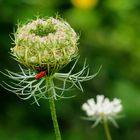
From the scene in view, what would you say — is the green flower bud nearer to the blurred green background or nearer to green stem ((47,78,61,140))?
green stem ((47,78,61,140))

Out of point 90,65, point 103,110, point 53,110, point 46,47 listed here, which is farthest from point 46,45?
point 90,65

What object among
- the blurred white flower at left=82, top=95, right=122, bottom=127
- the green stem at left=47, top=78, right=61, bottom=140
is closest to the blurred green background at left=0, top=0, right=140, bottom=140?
the blurred white flower at left=82, top=95, right=122, bottom=127

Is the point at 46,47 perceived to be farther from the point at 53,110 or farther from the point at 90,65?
the point at 90,65

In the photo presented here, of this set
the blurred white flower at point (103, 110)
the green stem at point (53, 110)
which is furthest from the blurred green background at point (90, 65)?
the green stem at point (53, 110)

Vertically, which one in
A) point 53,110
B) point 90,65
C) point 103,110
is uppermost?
point 90,65

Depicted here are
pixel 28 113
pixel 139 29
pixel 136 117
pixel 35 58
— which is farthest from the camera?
pixel 139 29

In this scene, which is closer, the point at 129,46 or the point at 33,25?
the point at 33,25

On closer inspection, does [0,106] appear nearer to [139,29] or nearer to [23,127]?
[23,127]

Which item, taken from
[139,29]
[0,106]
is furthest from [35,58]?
[139,29]
